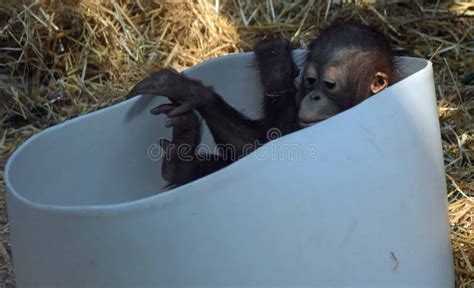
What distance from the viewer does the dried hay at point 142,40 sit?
3191mm

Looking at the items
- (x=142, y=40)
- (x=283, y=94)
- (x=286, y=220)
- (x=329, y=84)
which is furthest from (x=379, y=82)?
(x=142, y=40)

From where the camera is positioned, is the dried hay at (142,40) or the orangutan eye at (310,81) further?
the dried hay at (142,40)

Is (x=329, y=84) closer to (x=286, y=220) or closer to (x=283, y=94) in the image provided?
(x=283, y=94)

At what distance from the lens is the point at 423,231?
6.01 ft

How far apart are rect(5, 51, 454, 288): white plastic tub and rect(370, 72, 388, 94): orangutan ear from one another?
37cm

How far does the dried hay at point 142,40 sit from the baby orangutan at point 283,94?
0.83 m

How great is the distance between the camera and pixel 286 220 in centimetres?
160

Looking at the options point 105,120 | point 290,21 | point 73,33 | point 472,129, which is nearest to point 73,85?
point 73,33

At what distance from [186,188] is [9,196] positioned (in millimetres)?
410

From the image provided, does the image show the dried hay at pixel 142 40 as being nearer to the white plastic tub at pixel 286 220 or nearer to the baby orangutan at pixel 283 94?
the baby orangutan at pixel 283 94

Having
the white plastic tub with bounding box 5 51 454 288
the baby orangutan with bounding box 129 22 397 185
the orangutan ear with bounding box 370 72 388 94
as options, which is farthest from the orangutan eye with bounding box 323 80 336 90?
the white plastic tub with bounding box 5 51 454 288

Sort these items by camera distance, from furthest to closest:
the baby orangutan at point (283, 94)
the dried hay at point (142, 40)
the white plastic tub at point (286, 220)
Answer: the dried hay at point (142, 40), the baby orangutan at point (283, 94), the white plastic tub at point (286, 220)

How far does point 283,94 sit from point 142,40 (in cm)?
116

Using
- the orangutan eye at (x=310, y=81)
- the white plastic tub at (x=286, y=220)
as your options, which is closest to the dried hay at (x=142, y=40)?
the orangutan eye at (x=310, y=81)
